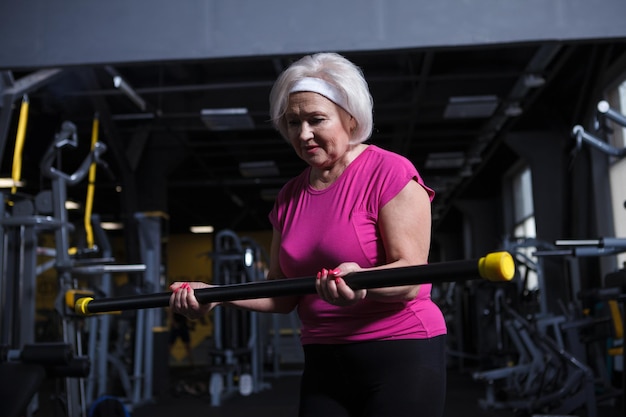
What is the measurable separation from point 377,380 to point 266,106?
6331 mm

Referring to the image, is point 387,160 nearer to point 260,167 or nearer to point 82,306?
point 82,306

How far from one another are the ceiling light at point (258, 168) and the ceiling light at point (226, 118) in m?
1.93

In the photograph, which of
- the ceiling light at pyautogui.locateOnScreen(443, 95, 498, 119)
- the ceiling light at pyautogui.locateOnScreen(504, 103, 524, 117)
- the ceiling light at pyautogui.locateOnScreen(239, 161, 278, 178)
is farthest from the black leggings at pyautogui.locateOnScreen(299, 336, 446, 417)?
the ceiling light at pyautogui.locateOnScreen(239, 161, 278, 178)

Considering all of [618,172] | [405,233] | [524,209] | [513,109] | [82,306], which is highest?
[513,109]

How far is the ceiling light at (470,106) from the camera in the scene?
698 cm

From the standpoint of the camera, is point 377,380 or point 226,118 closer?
point 377,380

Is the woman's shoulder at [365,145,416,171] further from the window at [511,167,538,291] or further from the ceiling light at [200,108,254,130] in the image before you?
the window at [511,167,538,291]

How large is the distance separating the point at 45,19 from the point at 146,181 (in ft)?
14.7

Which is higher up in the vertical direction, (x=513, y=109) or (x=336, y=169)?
(x=513, y=109)

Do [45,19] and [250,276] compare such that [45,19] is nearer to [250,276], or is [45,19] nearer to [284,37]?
[284,37]

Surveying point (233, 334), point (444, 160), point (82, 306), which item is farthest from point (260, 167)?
point (82, 306)

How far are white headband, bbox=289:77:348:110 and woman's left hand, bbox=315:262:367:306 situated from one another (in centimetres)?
32

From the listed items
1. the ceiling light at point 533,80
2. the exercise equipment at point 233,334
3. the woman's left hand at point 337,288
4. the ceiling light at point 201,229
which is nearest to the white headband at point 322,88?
the woman's left hand at point 337,288

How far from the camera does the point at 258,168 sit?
32.2ft
